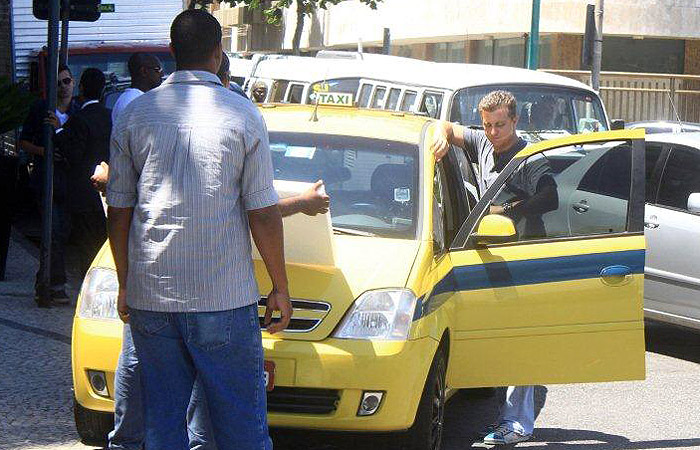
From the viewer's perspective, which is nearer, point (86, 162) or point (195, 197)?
point (195, 197)

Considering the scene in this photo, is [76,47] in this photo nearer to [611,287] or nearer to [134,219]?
[611,287]

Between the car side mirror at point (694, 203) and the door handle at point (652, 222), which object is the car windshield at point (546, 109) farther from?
the car side mirror at point (694, 203)

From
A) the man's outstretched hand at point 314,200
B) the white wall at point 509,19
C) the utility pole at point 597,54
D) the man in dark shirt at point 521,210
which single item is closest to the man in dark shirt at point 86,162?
the man in dark shirt at point 521,210

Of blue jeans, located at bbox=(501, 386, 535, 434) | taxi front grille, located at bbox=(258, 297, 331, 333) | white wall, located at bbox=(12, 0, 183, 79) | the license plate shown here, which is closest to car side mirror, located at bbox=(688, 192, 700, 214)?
blue jeans, located at bbox=(501, 386, 535, 434)

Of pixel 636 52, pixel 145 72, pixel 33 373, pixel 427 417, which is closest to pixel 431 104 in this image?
pixel 145 72

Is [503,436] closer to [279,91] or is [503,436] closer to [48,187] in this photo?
[48,187]

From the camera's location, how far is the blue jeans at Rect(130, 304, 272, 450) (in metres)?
4.32

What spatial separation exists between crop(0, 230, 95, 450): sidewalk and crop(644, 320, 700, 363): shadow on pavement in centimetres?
427

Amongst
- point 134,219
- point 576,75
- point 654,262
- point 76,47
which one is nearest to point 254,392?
point 134,219

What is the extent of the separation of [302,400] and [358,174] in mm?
1518

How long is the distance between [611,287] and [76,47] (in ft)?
48.0

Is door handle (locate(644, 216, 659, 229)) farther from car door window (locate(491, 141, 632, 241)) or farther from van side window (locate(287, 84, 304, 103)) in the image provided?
van side window (locate(287, 84, 304, 103))

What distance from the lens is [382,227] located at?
671 cm

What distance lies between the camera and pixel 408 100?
15.2 metres
